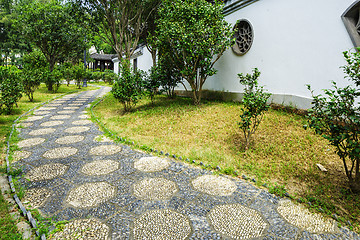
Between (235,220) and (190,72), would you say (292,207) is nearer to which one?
(235,220)

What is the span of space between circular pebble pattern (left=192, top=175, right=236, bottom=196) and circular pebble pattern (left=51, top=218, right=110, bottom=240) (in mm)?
1338

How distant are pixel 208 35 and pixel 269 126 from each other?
356 centimetres

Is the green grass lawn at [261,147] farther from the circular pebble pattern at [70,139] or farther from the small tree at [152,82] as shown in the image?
the small tree at [152,82]

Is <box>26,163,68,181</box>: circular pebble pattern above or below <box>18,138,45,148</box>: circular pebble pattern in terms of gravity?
below

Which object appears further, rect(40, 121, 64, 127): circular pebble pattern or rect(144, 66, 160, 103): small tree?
rect(144, 66, 160, 103): small tree

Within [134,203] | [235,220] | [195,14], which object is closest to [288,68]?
[195,14]

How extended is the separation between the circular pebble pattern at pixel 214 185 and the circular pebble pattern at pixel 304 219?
2.20ft

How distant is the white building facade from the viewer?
4430 mm

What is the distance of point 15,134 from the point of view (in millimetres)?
5039

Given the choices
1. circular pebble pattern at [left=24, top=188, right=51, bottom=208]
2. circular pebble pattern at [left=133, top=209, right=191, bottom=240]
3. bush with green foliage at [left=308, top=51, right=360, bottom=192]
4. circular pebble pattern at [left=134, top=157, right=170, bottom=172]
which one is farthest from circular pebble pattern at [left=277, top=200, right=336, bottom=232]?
circular pebble pattern at [left=24, top=188, right=51, bottom=208]

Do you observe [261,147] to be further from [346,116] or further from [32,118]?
[32,118]

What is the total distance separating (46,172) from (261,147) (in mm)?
3902

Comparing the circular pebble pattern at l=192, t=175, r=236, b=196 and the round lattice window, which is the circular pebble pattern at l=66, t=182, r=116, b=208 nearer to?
the circular pebble pattern at l=192, t=175, r=236, b=196

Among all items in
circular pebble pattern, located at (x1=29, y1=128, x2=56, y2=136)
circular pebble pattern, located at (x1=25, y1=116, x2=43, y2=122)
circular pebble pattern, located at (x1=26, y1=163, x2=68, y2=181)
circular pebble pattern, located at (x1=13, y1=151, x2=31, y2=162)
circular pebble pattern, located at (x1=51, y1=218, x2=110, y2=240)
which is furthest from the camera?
circular pebble pattern, located at (x1=25, y1=116, x2=43, y2=122)
